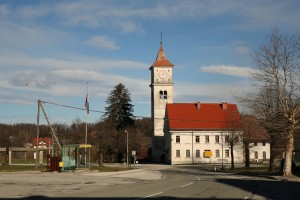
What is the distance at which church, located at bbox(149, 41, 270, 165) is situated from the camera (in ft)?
281

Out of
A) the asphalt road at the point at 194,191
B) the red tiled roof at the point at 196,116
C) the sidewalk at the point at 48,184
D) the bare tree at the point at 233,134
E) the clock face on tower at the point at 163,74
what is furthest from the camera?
the clock face on tower at the point at 163,74

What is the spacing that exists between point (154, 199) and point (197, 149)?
70891 millimetres

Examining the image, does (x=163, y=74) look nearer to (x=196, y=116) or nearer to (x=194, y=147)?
(x=196, y=116)

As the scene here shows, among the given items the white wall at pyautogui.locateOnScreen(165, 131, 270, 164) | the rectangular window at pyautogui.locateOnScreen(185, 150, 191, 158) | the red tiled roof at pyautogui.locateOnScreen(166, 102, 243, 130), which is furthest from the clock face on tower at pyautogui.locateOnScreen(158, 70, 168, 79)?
the rectangular window at pyautogui.locateOnScreen(185, 150, 191, 158)

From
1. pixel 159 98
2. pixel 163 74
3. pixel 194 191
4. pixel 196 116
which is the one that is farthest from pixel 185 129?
pixel 194 191

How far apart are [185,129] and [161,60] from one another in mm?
20859

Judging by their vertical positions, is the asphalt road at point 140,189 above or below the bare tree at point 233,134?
below

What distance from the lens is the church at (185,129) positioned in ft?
281

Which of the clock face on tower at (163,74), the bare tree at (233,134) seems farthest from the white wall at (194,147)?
the bare tree at (233,134)

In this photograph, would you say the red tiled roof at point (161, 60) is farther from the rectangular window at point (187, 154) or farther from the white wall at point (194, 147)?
the rectangular window at point (187, 154)

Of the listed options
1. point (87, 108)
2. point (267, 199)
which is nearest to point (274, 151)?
point (87, 108)

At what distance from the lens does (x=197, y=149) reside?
8662 cm

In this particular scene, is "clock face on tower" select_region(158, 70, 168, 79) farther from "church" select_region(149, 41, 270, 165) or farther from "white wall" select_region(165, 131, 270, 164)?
"white wall" select_region(165, 131, 270, 164)

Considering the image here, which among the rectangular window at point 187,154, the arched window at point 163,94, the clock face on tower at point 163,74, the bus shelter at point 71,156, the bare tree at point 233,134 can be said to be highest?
the clock face on tower at point 163,74
